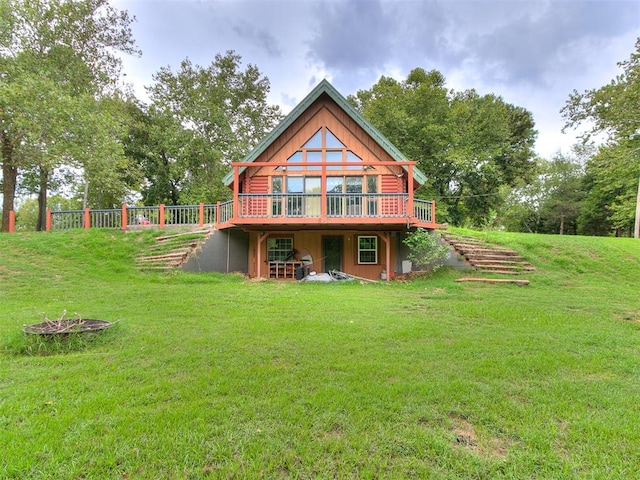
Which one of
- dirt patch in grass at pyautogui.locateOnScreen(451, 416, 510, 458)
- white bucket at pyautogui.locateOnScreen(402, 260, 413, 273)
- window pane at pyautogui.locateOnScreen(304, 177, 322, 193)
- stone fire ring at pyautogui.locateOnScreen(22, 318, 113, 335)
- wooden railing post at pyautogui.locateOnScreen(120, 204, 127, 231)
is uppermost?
window pane at pyautogui.locateOnScreen(304, 177, 322, 193)

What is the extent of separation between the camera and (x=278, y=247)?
13.7 m

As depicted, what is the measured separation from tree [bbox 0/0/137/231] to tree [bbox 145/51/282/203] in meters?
4.20

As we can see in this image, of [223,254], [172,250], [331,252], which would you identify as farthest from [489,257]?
[172,250]

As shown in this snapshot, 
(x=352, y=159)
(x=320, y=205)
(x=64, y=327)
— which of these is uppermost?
(x=352, y=159)

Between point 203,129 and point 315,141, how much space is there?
46.6ft

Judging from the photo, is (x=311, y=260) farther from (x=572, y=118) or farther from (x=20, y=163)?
(x=20, y=163)

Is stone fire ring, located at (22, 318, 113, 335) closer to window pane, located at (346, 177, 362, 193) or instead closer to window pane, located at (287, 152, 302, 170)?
window pane, located at (287, 152, 302, 170)

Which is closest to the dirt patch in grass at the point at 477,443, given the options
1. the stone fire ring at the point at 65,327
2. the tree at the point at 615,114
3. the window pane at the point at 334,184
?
the stone fire ring at the point at 65,327

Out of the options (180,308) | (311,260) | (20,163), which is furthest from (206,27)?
(180,308)

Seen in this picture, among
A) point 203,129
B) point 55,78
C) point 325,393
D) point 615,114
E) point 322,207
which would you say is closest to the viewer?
point 325,393

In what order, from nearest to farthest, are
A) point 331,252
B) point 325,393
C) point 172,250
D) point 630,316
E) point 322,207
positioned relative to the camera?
point 325,393, point 630,316, point 322,207, point 172,250, point 331,252

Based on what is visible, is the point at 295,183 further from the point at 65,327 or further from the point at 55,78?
the point at 55,78

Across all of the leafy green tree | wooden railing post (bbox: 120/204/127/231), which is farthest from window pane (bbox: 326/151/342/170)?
the leafy green tree

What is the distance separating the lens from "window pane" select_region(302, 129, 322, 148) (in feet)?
43.6
